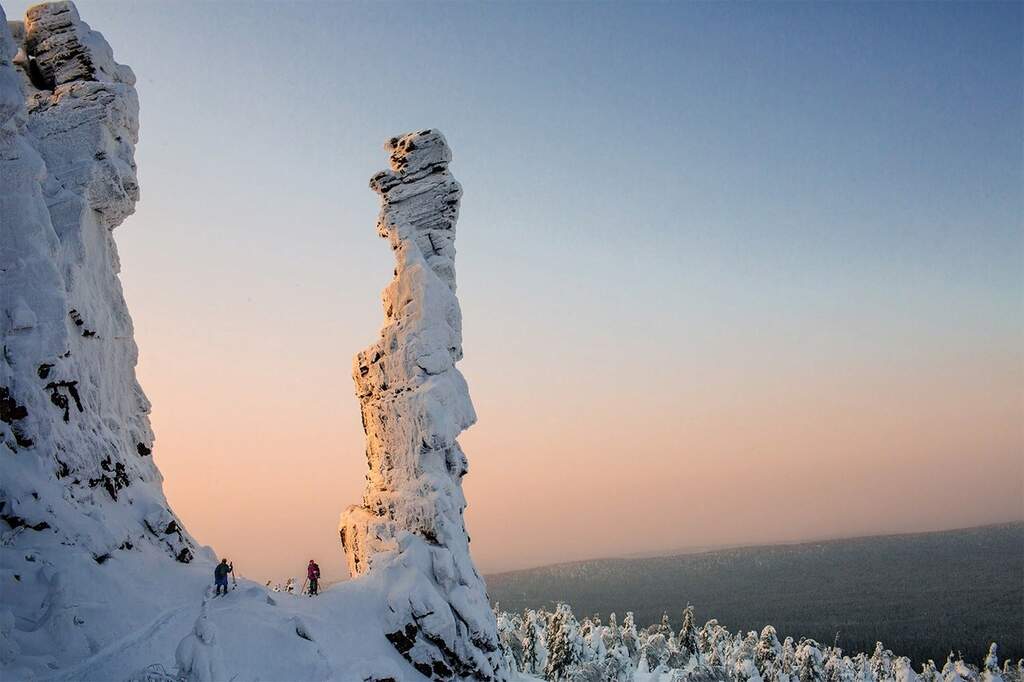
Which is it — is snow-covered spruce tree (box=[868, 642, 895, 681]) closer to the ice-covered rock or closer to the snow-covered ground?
the snow-covered ground

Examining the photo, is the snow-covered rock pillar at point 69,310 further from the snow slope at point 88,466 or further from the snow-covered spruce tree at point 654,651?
the snow-covered spruce tree at point 654,651

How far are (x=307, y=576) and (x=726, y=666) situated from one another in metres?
66.8

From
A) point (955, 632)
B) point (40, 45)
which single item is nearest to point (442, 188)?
point (40, 45)

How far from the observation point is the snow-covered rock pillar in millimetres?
21141

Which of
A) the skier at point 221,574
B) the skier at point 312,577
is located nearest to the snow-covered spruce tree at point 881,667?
the skier at point 312,577

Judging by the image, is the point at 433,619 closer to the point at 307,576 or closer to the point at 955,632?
the point at 307,576

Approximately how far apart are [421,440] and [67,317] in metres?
13.8

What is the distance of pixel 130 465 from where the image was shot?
25.9 m

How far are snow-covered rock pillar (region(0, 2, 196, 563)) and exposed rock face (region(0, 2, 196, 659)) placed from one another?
0.14 ft

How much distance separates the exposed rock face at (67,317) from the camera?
20859 millimetres

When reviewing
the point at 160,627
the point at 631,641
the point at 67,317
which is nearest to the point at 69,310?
the point at 67,317

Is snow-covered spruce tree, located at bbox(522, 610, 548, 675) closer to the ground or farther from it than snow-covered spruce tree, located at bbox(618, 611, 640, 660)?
farther from it

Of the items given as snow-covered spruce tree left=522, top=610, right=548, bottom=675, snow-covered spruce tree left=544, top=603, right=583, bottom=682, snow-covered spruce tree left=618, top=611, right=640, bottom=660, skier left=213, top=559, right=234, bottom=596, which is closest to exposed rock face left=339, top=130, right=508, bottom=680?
skier left=213, top=559, right=234, bottom=596

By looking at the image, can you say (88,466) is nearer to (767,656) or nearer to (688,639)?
(767,656)
